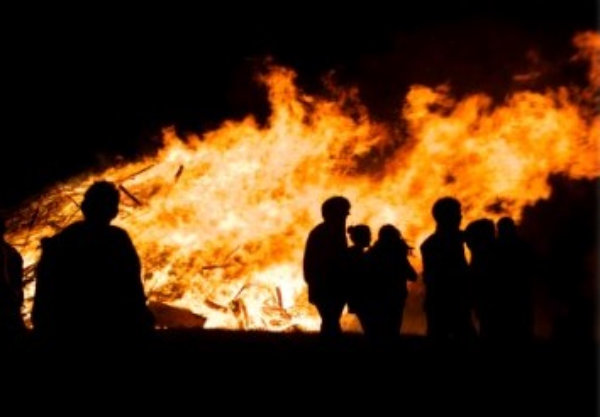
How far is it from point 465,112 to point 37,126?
33.6ft

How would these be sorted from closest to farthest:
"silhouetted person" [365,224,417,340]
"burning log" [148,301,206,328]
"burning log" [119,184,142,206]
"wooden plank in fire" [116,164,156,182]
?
"silhouetted person" [365,224,417,340]
"burning log" [148,301,206,328]
"burning log" [119,184,142,206]
"wooden plank in fire" [116,164,156,182]

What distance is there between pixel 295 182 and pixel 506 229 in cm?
664

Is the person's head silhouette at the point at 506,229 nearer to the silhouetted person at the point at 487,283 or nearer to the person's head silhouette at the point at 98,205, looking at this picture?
the silhouetted person at the point at 487,283

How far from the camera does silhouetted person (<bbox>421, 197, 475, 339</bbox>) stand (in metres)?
5.83

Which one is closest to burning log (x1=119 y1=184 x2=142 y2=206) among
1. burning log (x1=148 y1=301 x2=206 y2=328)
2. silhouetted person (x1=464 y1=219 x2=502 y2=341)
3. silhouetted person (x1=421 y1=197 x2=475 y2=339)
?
burning log (x1=148 y1=301 x2=206 y2=328)

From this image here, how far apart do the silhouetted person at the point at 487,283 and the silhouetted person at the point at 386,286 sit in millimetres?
912

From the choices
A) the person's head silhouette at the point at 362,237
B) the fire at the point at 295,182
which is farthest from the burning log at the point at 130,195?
the person's head silhouette at the point at 362,237

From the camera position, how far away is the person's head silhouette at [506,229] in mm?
5937

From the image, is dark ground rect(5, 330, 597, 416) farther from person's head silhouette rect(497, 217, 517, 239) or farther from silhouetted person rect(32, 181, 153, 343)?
person's head silhouette rect(497, 217, 517, 239)

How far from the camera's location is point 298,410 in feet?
13.8

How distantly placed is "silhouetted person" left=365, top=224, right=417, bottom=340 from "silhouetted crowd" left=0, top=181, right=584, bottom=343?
1 centimetres

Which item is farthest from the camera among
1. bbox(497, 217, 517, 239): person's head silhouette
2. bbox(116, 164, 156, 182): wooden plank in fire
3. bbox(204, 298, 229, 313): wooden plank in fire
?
bbox(116, 164, 156, 182): wooden plank in fire

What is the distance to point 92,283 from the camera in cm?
371

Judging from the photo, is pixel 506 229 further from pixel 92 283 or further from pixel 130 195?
pixel 130 195
